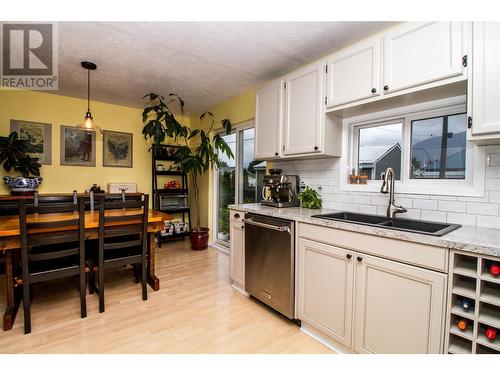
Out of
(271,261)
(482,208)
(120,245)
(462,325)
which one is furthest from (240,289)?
(482,208)

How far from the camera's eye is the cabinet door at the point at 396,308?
1.28m

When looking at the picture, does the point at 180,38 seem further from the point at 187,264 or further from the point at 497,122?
the point at 187,264

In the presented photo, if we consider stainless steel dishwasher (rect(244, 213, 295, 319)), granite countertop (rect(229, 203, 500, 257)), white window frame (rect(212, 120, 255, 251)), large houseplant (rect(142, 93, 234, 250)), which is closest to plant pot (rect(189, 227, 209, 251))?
large houseplant (rect(142, 93, 234, 250))

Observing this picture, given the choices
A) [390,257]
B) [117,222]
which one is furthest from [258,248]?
[117,222]

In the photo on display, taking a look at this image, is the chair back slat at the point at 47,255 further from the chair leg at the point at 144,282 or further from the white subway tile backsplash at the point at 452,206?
the white subway tile backsplash at the point at 452,206

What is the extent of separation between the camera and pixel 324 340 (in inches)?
72.6

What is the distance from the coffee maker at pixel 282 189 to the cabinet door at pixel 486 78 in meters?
1.52

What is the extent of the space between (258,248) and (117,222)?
133cm

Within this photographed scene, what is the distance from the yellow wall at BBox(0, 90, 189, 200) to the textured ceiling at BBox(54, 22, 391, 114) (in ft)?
1.58

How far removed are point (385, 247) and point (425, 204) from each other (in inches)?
28.4

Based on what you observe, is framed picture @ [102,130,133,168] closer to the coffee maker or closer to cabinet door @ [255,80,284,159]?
cabinet door @ [255,80,284,159]

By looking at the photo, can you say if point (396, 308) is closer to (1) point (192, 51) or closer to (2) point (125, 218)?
(2) point (125, 218)

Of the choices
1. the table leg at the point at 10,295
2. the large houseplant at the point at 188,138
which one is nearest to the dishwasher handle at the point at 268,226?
the large houseplant at the point at 188,138

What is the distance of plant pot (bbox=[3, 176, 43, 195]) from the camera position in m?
3.29
